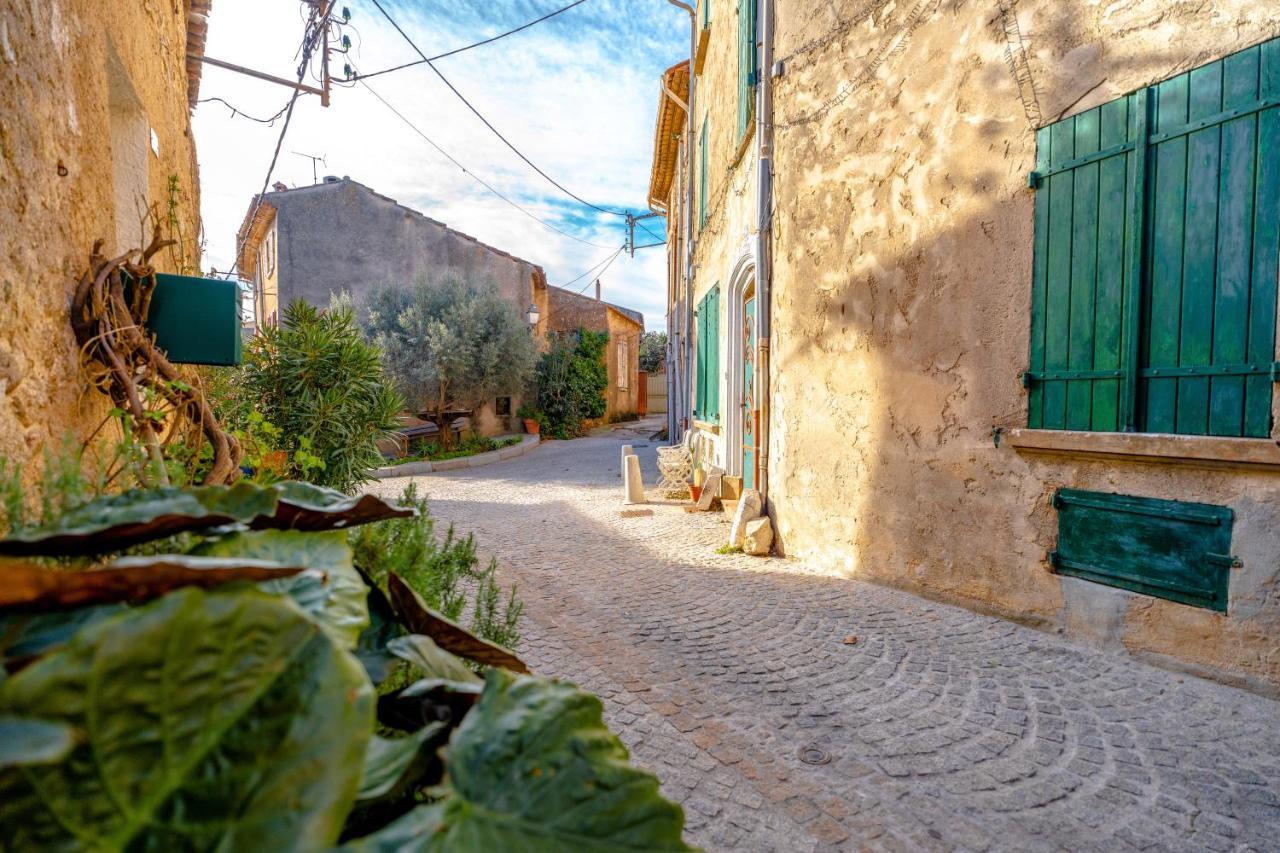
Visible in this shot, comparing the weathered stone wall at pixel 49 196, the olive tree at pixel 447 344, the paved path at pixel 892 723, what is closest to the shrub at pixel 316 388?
the paved path at pixel 892 723

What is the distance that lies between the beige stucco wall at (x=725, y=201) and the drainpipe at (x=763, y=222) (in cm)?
24

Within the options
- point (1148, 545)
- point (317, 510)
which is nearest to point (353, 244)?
point (1148, 545)

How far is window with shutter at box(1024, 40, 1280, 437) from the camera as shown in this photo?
296cm

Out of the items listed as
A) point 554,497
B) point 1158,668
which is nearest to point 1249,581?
point 1158,668

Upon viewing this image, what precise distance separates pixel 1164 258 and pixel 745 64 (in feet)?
14.3

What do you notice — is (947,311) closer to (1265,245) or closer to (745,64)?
(1265,245)

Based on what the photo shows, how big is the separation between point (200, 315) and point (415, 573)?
5.30ft

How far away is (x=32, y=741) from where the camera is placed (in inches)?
21.9

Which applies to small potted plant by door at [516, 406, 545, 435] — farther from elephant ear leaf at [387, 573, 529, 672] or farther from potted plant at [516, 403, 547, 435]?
elephant ear leaf at [387, 573, 529, 672]

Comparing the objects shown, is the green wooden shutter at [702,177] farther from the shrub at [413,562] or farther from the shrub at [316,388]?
the shrub at [413,562]

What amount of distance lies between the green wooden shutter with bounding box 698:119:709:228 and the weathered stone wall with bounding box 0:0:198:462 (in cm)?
759

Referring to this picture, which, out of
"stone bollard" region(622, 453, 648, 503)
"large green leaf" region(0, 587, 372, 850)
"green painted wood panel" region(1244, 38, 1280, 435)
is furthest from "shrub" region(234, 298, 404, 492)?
"green painted wood panel" region(1244, 38, 1280, 435)

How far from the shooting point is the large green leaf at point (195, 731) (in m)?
0.59

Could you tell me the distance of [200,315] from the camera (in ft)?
8.51
